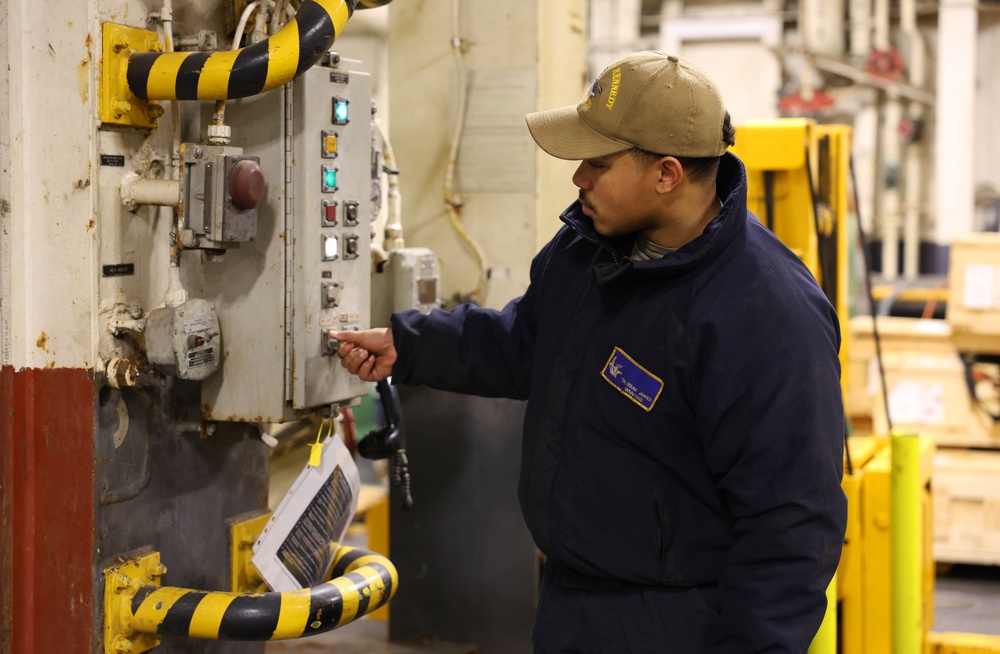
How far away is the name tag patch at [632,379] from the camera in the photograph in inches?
73.9

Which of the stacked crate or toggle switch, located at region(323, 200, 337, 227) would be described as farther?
the stacked crate

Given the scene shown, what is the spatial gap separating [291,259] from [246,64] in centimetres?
40

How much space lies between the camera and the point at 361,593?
2.48 metres

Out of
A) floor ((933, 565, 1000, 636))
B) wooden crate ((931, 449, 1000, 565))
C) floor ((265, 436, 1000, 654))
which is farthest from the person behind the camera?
wooden crate ((931, 449, 1000, 565))

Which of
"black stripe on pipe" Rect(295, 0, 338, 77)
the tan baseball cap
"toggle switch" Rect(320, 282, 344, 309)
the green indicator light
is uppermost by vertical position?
"black stripe on pipe" Rect(295, 0, 338, 77)

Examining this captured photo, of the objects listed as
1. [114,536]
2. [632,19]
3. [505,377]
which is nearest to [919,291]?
[632,19]

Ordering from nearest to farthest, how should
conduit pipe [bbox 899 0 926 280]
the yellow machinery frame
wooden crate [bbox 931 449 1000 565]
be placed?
the yellow machinery frame → wooden crate [bbox 931 449 1000 565] → conduit pipe [bbox 899 0 926 280]

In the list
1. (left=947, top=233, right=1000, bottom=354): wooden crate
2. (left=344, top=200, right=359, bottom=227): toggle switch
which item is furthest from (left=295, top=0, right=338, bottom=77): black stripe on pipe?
(left=947, top=233, right=1000, bottom=354): wooden crate

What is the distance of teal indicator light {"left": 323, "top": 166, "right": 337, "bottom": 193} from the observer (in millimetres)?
2363

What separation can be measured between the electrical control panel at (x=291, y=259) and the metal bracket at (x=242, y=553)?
1.13ft

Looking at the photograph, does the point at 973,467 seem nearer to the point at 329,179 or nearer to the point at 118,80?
the point at 329,179

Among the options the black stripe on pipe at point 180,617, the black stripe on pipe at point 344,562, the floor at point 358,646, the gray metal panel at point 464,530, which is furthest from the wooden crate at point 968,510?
the black stripe on pipe at point 180,617

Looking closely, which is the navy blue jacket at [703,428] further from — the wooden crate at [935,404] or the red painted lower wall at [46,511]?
the wooden crate at [935,404]

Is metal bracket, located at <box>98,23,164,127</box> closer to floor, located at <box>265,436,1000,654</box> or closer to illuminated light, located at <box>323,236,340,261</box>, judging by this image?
illuminated light, located at <box>323,236,340,261</box>
